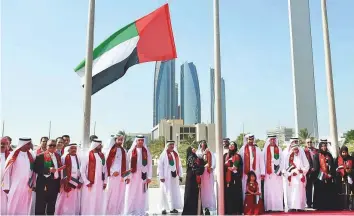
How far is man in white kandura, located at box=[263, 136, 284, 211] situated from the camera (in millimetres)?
9070

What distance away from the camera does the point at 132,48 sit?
961 cm

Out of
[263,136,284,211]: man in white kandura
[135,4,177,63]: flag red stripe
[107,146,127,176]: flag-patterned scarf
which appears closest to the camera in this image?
[107,146,127,176]: flag-patterned scarf

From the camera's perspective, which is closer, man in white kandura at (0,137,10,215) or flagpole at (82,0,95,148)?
man in white kandura at (0,137,10,215)

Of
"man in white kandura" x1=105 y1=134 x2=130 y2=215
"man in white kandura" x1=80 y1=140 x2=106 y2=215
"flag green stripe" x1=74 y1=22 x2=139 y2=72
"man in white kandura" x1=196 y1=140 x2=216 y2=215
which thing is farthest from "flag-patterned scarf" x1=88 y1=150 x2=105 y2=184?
"flag green stripe" x1=74 y1=22 x2=139 y2=72

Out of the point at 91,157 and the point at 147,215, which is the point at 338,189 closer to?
the point at 147,215

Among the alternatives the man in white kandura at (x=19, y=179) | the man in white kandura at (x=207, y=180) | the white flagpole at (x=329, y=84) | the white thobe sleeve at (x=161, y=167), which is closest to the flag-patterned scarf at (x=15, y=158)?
the man in white kandura at (x=19, y=179)

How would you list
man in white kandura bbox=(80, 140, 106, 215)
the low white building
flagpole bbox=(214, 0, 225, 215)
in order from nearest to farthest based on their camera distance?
flagpole bbox=(214, 0, 225, 215) < man in white kandura bbox=(80, 140, 106, 215) < the low white building

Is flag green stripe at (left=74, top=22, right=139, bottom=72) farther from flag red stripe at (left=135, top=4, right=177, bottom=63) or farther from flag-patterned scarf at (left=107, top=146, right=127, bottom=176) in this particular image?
flag-patterned scarf at (left=107, top=146, right=127, bottom=176)

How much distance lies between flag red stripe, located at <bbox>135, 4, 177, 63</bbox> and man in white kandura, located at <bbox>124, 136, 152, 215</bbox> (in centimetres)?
229

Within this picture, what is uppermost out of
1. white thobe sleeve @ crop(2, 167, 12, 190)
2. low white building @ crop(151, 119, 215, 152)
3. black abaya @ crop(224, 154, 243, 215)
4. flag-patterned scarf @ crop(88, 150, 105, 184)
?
low white building @ crop(151, 119, 215, 152)

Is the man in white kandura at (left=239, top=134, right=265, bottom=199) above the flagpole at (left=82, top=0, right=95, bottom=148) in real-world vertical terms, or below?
below

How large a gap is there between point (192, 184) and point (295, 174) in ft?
8.39

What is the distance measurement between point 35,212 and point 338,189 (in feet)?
22.7

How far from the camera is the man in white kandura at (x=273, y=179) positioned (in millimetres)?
9070
